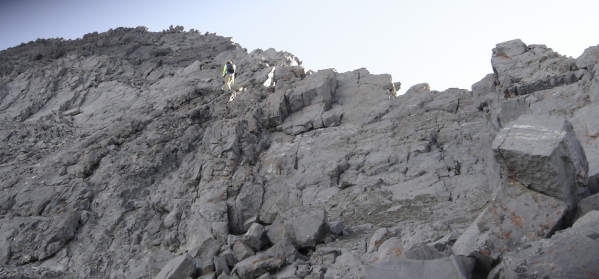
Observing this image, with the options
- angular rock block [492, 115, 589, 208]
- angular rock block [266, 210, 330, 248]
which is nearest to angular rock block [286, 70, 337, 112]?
angular rock block [266, 210, 330, 248]

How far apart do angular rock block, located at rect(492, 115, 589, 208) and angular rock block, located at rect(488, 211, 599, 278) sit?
1117 millimetres

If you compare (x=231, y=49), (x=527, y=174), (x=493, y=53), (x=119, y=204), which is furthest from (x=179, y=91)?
(x=527, y=174)

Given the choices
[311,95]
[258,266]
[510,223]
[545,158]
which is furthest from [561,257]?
[311,95]

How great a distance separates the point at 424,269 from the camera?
24.7ft

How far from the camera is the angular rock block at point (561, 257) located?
658 centimetres

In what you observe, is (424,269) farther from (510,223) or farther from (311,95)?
(311,95)

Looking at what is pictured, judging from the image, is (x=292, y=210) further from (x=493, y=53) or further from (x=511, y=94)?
(x=493, y=53)

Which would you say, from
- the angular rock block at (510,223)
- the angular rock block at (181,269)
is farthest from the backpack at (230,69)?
the angular rock block at (510,223)

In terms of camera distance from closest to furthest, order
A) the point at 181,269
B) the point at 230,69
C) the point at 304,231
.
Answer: the point at 181,269, the point at 304,231, the point at 230,69

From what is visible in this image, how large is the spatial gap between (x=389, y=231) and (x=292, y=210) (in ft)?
12.9

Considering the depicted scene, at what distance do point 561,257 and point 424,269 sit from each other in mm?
1816

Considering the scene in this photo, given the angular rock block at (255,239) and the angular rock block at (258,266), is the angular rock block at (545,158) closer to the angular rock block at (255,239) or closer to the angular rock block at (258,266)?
the angular rock block at (258,266)

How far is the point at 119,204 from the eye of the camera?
16.5 meters

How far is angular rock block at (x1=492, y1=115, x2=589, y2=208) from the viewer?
26.5 ft
